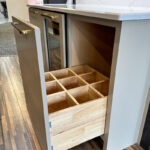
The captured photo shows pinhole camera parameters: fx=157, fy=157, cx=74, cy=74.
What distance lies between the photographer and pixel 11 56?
9.30 ft

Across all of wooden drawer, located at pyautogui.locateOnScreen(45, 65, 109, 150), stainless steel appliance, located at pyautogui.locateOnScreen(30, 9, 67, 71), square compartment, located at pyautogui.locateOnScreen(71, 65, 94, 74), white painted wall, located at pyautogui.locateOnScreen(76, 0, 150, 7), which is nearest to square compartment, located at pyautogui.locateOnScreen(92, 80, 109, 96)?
wooden drawer, located at pyautogui.locateOnScreen(45, 65, 109, 150)

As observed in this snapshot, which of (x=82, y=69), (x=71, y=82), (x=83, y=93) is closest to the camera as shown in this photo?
(x=83, y=93)

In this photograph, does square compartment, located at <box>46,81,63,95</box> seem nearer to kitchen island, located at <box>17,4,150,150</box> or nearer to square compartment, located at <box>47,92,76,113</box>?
square compartment, located at <box>47,92,76,113</box>

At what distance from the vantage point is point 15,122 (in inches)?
50.2

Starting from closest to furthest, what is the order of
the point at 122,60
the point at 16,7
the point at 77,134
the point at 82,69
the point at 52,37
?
the point at 122,60 < the point at 77,134 < the point at 82,69 < the point at 52,37 < the point at 16,7

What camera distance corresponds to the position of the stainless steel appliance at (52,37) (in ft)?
3.48

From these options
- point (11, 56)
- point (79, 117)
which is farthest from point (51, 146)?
point (11, 56)

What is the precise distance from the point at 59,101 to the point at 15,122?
607 mm

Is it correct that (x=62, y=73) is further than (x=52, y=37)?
No

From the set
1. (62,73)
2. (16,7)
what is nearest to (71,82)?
(62,73)

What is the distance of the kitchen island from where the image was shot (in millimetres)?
618

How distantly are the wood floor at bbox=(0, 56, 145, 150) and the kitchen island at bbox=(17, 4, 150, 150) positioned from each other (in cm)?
21

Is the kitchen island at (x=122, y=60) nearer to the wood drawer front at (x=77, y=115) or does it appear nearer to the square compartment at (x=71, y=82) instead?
the wood drawer front at (x=77, y=115)

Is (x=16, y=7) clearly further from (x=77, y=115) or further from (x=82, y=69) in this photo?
(x=77, y=115)
